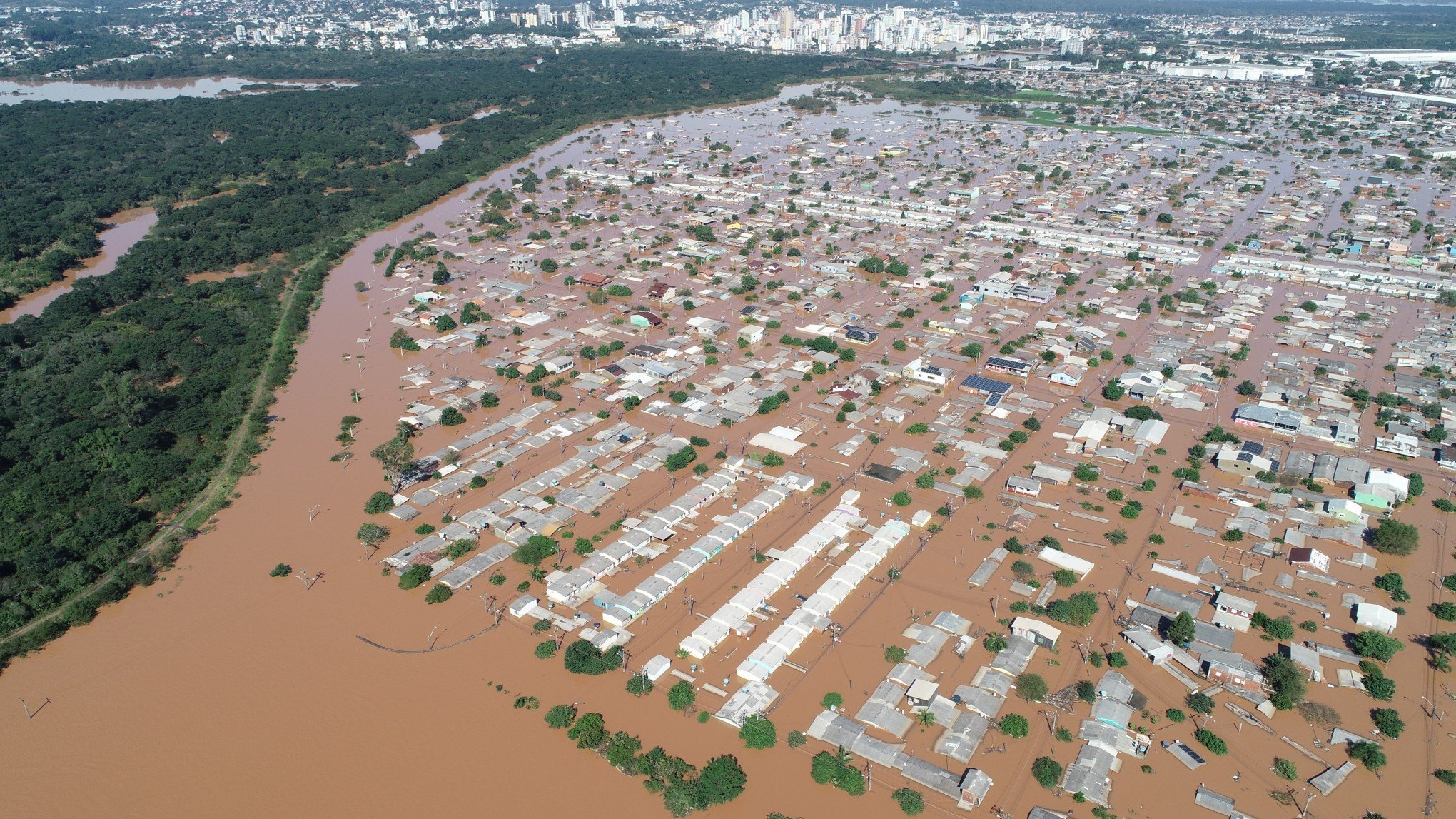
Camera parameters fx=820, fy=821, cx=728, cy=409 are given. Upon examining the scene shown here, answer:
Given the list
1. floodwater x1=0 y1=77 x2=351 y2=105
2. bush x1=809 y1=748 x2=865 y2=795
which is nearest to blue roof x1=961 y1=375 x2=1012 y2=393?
bush x1=809 y1=748 x2=865 y2=795

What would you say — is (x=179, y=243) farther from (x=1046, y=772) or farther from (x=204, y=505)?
(x=1046, y=772)

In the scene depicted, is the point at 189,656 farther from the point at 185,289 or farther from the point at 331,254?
the point at 331,254

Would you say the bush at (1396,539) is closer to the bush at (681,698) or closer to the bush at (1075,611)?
the bush at (1075,611)

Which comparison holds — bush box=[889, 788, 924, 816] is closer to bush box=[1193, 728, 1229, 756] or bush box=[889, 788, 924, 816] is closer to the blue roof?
bush box=[1193, 728, 1229, 756]

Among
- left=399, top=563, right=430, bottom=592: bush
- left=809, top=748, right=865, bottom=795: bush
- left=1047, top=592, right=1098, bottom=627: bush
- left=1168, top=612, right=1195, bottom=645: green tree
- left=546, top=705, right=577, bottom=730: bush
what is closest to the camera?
left=809, top=748, right=865, bottom=795: bush

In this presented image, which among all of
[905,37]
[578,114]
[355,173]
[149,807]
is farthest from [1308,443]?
[905,37]

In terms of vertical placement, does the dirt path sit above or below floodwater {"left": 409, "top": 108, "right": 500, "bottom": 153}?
below

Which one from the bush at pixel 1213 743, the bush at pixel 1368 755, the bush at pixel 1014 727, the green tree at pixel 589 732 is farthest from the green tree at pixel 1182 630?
the green tree at pixel 589 732
